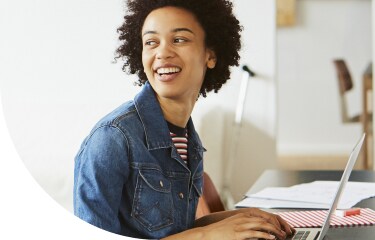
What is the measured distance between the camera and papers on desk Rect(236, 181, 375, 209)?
0.71m

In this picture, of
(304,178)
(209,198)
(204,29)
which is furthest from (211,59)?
(304,178)

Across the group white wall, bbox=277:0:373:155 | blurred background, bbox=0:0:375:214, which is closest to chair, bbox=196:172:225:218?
blurred background, bbox=0:0:375:214

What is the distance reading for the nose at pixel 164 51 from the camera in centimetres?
46

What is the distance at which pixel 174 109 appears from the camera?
19.5 inches

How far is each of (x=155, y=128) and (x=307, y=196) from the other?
33 cm

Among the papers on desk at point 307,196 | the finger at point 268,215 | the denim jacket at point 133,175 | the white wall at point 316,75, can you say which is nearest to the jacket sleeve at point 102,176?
the denim jacket at point 133,175

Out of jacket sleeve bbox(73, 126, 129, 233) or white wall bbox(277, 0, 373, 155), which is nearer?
jacket sleeve bbox(73, 126, 129, 233)

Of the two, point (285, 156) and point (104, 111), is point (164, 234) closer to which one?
point (104, 111)

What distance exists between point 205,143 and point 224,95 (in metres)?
0.12

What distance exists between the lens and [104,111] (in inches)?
20.5

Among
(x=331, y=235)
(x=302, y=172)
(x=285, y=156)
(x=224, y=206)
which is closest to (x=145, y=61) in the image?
(x=331, y=235)

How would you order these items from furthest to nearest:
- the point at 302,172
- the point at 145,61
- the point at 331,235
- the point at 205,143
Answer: the point at 302,172
the point at 205,143
the point at 331,235
the point at 145,61

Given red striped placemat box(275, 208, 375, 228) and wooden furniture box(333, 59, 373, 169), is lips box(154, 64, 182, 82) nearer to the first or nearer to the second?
red striped placemat box(275, 208, 375, 228)

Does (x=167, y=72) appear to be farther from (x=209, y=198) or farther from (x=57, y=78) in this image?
(x=209, y=198)
